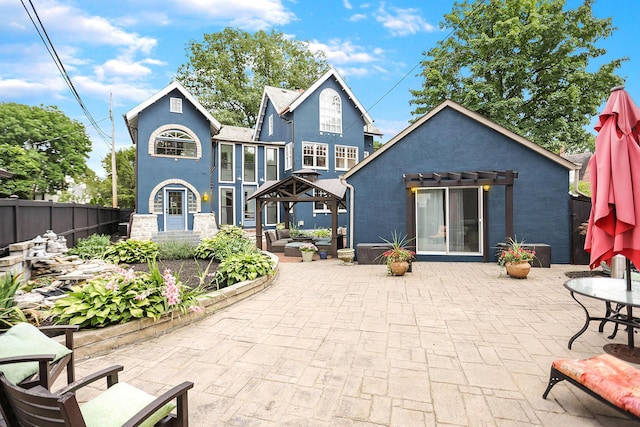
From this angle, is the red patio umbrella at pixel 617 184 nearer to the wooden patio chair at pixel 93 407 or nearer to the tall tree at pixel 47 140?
the wooden patio chair at pixel 93 407

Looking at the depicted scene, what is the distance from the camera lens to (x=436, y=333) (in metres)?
4.12

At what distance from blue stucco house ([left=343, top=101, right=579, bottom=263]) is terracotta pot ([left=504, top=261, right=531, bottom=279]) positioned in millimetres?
2224

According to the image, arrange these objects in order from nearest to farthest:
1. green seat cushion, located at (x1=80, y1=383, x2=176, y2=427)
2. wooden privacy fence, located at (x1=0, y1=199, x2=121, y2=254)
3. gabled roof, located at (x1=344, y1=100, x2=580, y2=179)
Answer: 1. green seat cushion, located at (x1=80, y1=383, x2=176, y2=427)
2. wooden privacy fence, located at (x1=0, y1=199, x2=121, y2=254)
3. gabled roof, located at (x1=344, y1=100, x2=580, y2=179)

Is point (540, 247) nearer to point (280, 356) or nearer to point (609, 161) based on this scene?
point (609, 161)

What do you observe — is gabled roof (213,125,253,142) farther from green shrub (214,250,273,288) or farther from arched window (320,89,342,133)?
green shrub (214,250,273,288)

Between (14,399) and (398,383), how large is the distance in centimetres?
273

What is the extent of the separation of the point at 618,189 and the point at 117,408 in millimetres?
4720

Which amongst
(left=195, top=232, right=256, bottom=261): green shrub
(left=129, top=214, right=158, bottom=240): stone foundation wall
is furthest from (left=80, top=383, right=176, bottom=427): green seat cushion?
(left=129, top=214, right=158, bottom=240): stone foundation wall

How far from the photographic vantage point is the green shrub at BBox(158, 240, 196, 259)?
31.7 feet

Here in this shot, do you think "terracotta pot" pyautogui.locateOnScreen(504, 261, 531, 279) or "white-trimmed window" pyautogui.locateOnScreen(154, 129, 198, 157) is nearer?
"terracotta pot" pyautogui.locateOnScreen(504, 261, 531, 279)

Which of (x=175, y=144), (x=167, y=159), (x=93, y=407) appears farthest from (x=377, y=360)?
(x=175, y=144)

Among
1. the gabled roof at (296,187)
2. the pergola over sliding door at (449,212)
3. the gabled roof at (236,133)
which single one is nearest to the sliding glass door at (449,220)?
the pergola over sliding door at (449,212)

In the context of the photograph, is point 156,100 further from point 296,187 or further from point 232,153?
point 296,187

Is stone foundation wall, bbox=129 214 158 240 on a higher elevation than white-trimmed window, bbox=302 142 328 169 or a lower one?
lower
